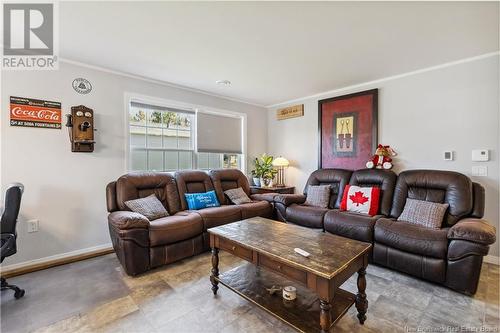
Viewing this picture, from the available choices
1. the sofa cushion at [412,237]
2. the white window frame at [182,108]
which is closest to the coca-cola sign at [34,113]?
the white window frame at [182,108]

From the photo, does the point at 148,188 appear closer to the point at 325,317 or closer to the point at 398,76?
the point at 325,317

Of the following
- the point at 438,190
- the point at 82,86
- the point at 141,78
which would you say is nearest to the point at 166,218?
the point at 82,86

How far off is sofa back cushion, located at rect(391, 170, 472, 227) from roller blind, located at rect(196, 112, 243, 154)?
2.93 meters

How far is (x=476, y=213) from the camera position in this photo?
2500mm

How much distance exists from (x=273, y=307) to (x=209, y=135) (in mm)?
3245

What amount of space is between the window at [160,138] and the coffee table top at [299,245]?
6.77ft

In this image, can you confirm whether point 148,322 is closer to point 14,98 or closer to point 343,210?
point 343,210

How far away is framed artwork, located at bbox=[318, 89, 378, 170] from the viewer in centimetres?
370

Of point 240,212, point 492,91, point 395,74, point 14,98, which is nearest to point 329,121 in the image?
point 395,74

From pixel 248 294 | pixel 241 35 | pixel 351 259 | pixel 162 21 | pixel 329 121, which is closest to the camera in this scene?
pixel 351 259

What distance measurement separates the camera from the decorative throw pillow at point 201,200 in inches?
134

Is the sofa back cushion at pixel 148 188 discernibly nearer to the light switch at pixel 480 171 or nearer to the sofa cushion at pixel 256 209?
the sofa cushion at pixel 256 209

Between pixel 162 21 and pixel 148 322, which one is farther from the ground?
pixel 162 21

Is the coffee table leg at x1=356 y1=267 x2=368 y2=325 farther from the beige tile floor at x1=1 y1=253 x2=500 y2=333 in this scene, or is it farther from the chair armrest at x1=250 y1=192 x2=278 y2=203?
the chair armrest at x1=250 y1=192 x2=278 y2=203
